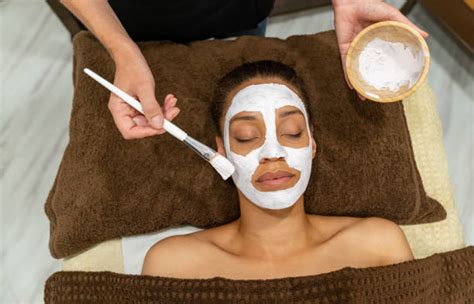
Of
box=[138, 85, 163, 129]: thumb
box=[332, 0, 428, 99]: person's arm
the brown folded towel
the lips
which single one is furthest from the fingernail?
box=[332, 0, 428, 99]: person's arm

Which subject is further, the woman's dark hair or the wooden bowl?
the woman's dark hair

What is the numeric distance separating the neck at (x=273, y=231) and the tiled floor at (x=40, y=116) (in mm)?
782

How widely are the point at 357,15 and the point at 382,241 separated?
532mm

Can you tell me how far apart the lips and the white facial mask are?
0.02 m

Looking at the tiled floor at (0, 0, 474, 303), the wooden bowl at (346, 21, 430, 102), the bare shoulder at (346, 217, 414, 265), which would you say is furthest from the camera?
the tiled floor at (0, 0, 474, 303)

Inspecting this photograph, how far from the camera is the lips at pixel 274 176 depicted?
113cm

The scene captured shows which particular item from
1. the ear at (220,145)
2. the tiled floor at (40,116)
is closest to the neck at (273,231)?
the ear at (220,145)

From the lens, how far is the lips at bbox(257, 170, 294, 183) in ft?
3.69

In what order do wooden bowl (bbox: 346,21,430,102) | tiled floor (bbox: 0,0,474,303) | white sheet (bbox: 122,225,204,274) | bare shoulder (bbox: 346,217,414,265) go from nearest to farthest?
wooden bowl (bbox: 346,21,430,102)
bare shoulder (bbox: 346,217,414,265)
white sheet (bbox: 122,225,204,274)
tiled floor (bbox: 0,0,474,303)

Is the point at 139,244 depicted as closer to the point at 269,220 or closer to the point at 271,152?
the point at 269,220

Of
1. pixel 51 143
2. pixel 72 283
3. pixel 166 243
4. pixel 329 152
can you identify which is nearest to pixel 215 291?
pixel 166 243

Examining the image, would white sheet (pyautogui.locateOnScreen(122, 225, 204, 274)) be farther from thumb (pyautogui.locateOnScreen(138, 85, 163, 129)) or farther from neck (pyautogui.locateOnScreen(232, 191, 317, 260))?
thumb (pyautogui.locateOnScreen(138, 85, 163, 129))

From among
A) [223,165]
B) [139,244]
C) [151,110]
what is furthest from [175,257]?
[151,110]

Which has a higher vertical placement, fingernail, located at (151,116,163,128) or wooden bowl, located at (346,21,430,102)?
fingernail, located at (151,116,163,128)
